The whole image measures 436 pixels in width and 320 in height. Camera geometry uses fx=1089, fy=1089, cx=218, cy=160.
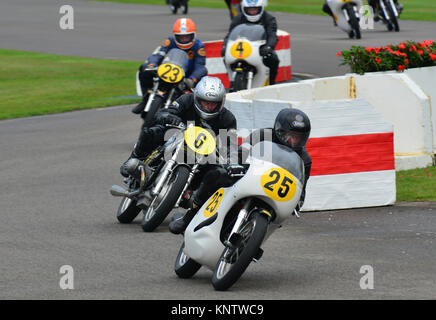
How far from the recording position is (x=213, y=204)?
8219 millimetres

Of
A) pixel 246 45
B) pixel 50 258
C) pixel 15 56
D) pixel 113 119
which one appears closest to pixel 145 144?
pixel 50 258

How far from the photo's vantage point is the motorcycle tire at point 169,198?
995 cm

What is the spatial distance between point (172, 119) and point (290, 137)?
236 centimetres

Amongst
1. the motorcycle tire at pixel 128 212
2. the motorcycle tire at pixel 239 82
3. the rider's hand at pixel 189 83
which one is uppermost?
the rider's hand at pixel 189 83

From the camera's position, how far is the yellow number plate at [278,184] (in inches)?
302

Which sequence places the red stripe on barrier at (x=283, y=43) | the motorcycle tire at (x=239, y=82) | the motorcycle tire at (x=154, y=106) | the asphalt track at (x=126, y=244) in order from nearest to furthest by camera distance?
the asphalt track at (x=126, y=244), the motorcycle tire at (x=154, y=106), the motorcycle tire at (x=239, y=82), the red stripe on barrier at (x=283, y=43)

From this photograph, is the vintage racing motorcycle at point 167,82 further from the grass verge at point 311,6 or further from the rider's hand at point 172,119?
the grass verge at point 311,6

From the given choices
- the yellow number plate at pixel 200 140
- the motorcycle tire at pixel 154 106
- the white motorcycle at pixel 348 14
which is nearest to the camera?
the yellow number plate at pixel 200 140

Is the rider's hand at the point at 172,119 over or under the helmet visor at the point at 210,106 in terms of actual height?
under

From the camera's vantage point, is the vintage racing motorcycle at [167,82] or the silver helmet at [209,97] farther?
the vintage racing motorcycle at [167,82]

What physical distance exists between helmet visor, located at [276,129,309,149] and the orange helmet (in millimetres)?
6978

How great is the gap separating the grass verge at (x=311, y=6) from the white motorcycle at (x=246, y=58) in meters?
18.4

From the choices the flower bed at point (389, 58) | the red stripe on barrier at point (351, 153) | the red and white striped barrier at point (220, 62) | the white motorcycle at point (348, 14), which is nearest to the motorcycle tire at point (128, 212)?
the red stripe on barrier at point (351, 153)

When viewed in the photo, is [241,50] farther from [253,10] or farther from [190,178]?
[190,178]
